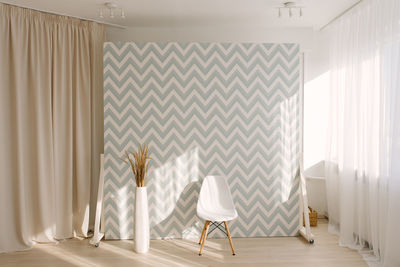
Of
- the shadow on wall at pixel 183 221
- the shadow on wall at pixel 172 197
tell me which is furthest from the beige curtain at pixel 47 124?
the shadow on wall at pixel 183 221

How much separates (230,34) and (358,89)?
5.85 feet

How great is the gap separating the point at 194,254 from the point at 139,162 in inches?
42.5

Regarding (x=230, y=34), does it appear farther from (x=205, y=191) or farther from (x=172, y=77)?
(x=205, y=191)

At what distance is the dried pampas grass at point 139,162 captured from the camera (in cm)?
329

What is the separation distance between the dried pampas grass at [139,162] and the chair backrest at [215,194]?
67 cm

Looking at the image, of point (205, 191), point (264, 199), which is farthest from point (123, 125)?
point (264, 199)

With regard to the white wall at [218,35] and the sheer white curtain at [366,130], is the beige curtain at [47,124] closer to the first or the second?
the white wall at [218,35]

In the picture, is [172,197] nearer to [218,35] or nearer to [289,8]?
[218,35]

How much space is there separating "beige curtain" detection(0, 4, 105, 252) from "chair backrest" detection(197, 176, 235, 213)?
1.39 meters

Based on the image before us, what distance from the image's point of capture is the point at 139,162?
10.8 feet

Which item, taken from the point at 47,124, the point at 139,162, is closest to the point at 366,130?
the point at 139,162

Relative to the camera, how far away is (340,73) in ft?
12.2

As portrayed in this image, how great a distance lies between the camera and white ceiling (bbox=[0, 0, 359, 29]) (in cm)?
333

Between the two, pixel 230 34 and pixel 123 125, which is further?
pixel 230 34
